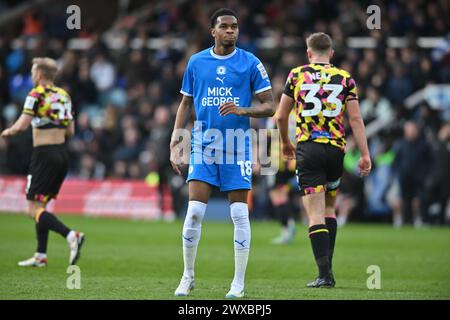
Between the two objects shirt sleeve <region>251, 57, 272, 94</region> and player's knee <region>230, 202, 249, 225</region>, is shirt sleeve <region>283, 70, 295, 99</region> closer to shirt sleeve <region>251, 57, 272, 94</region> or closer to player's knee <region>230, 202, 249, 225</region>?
shirt sleeve <region>251, 57, 272, 94</region>

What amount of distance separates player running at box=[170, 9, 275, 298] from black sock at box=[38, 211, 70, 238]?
10.6ft

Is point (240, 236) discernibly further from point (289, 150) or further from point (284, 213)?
point (284, 213)

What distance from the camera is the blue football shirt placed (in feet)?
32.2

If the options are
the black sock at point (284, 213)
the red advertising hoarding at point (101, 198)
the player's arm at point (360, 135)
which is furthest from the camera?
the red advertising hoarding at point (101, 198)

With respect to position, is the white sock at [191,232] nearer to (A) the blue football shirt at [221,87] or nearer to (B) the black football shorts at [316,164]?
(A) the blue football shirt at [221,87]

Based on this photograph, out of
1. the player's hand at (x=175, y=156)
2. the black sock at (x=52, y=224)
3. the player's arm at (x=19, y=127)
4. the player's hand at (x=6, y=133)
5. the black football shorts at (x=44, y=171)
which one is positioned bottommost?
the black sock at (x=52, y=224)

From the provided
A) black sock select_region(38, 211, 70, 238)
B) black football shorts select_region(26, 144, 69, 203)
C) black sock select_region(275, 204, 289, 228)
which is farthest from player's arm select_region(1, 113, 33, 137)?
black sock select_region(275, 204, 289, 228)

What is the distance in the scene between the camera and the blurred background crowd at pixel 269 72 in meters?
23.7

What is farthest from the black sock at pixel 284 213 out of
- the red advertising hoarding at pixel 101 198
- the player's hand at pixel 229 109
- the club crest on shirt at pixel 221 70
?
the player's hand at pixel 229 109

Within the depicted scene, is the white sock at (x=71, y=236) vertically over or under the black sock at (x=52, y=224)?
under

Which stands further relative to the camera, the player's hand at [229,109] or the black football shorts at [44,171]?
the black football shorts at [44,171]

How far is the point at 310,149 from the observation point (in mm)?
10609

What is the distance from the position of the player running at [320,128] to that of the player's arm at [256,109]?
768mm

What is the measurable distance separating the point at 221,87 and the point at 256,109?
0.43 m
